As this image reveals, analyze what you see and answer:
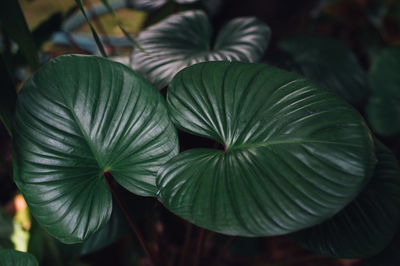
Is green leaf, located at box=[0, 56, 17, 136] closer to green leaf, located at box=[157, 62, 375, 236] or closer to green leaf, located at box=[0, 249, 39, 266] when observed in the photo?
green leaf, located at box=[0, 249, 39, 266]

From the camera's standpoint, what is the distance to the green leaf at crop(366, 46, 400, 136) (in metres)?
1.03

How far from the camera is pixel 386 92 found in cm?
105

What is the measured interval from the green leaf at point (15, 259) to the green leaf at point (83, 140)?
0.05 m

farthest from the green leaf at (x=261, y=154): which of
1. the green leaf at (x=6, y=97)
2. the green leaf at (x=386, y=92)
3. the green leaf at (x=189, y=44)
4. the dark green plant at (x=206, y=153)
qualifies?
the green leaf at (x=386, y=92)

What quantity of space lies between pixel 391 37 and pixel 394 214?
1.85 m

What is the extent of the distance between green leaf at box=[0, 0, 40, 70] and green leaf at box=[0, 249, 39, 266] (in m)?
0.40

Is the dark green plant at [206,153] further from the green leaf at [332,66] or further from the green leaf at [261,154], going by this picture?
the green leaf at [332,66]

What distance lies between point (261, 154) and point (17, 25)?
542 mm

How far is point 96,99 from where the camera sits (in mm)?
530

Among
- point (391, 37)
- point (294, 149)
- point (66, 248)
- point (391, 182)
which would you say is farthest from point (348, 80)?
point (391, 37)

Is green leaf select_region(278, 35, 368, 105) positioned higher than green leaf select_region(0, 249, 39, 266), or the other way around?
green leaf select_region(0, 249, 39, 266)

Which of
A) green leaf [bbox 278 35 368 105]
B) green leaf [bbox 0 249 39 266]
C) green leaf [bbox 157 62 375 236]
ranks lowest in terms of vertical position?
green leaf [bbox 278 35 368 105]

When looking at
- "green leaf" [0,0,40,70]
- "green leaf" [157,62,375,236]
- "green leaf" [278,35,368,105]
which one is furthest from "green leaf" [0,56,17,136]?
"green leaf" [278,35,368,105]

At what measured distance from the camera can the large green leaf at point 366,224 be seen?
53 cm
